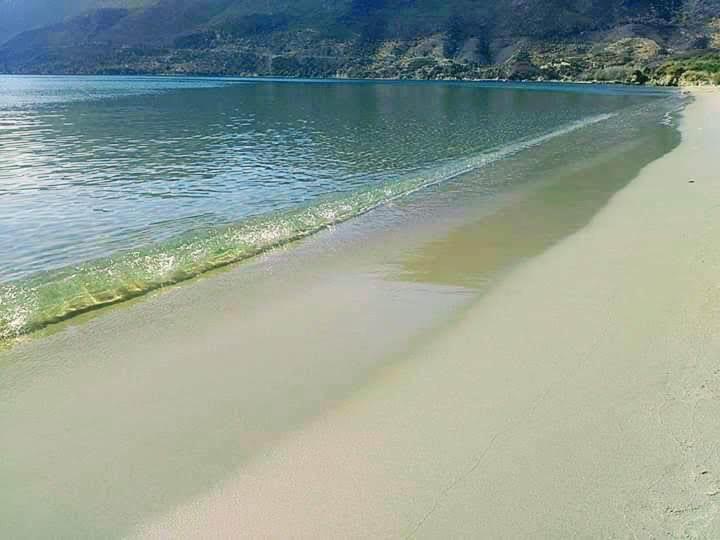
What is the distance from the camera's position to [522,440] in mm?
5605

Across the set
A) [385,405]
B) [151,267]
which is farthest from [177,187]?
[385,405]

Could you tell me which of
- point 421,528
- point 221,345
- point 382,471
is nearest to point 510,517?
point 421,528

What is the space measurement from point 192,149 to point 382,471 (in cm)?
2751

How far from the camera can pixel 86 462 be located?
552 cm

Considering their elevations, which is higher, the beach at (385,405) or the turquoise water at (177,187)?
the turquoise water at (177,187)

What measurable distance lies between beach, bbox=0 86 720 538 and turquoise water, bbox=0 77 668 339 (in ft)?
5.53

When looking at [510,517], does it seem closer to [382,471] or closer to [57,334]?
[382,471]

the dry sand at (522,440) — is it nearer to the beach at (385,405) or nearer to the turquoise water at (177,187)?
the beach at (385,405)

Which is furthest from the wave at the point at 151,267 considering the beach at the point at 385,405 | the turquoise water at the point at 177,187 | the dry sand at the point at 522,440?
the dry sand at the point at 522,440

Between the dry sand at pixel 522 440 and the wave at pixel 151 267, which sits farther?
the wave at pixel 151 267

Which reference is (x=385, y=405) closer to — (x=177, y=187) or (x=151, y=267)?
(x=151, y=267)

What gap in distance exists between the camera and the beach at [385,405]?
4.78m

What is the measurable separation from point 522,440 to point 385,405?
1476 millimetres

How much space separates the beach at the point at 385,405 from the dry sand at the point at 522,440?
22mm
